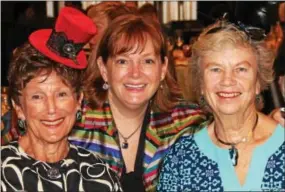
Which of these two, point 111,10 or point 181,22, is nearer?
point 111,10

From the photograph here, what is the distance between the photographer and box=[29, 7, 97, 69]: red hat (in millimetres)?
2725

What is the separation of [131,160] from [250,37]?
2.93ft

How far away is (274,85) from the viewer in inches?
129

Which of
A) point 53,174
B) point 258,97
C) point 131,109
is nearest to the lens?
point 53,174

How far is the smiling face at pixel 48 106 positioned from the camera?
2.68 meters

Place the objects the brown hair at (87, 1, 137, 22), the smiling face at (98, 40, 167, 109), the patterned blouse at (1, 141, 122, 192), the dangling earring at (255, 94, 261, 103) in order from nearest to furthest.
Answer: the patterned blouse at (1, 141, 122, 192), the dangling earring at (255, 94, 261, 103), the smiling face at (98, 40, 167, 109), the brown hair at (87, 1, 137, 22)

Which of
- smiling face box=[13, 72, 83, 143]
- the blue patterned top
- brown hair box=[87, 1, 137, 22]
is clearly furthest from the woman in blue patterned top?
brown hair box=[87, 1, 137, 22]

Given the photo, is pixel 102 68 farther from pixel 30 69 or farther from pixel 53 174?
pixel 53 174

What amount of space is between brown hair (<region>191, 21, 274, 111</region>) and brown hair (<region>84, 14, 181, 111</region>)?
39cm

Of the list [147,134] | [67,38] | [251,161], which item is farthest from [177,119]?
[67,38]

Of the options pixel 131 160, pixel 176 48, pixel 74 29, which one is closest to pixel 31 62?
pixel 74 29

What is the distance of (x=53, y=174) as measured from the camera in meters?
2.66

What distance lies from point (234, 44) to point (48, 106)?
32.0 inches

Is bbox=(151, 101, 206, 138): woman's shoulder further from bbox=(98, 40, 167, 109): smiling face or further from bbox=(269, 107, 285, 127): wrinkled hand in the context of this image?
bbox=(269, 107, 285, 127): wrinkled hand
